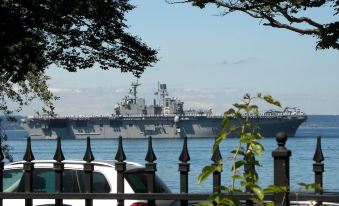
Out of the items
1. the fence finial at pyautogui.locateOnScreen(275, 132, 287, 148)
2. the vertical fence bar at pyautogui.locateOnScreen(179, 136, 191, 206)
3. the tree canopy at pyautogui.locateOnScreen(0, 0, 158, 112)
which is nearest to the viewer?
the fence finial at pyautogui.locateOnScreen(275, 132, 287, 148)

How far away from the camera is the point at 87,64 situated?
18.6m

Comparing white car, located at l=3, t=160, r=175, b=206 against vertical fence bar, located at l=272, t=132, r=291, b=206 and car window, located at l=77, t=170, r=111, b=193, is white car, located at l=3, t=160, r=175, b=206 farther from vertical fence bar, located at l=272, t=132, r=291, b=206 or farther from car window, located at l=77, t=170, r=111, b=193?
vertical fence bar, located at l=272, t=132, r=291, b=206

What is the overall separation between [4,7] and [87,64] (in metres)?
3.10

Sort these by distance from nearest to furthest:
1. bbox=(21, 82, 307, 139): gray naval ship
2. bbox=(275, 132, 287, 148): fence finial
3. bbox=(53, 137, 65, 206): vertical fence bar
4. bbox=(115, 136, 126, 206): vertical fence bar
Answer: bbox=(275, 132, 287, 148): fence finial → bbox=(115, 136, 126, 206): vertical fence bar → bbox=(53, 137, 65, 206): vertical fence bar → bbox=(21, 82, 307, 139): gray naval ship

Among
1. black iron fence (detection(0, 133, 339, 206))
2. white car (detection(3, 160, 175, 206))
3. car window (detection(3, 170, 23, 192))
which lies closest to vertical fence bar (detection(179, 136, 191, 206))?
black iron fence (detection(0, 133, 339, 206))

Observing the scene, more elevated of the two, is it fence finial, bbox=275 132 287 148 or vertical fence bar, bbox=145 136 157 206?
fence finial, bbox=275 132 287 148

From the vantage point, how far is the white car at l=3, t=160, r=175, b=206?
898cm

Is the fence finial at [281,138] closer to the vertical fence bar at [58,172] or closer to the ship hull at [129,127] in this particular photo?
the vertical fence bar at [58,172]

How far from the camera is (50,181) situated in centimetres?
963

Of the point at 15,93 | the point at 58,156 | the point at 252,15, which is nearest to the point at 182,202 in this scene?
the point at 58,156

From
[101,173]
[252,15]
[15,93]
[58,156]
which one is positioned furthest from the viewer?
[15,93]

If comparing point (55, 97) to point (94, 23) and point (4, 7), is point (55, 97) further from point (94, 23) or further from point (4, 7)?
point (4, 7)

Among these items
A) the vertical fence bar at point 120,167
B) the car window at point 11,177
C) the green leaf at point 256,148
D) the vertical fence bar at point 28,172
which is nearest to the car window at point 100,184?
the car window at point 11,177

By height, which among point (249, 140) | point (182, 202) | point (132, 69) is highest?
point (132, 69)
